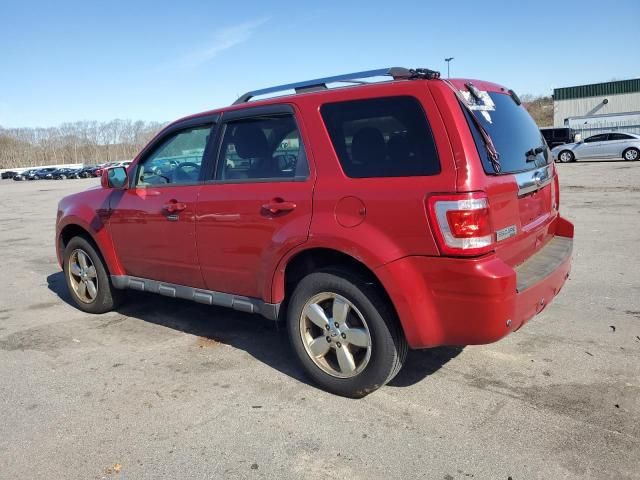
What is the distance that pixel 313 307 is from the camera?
11.7 ft

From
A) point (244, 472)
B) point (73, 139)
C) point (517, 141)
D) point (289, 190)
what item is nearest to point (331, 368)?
point (244, 472)

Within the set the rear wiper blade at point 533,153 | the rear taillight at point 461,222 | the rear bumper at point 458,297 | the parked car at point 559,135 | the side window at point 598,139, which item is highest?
the parked car at point 559,135

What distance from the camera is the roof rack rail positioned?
129 inches

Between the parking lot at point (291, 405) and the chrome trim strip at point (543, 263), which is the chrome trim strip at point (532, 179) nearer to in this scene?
the chrome trim strip at point (543, 263)

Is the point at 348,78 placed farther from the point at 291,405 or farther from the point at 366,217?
the point at 291,405

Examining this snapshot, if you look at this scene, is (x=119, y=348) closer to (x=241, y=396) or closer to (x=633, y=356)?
(x=241, y=396)

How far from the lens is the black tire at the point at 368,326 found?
3.28 meters

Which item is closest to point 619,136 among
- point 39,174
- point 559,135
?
point 559,135

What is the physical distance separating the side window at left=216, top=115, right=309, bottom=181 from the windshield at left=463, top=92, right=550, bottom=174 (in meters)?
1.15

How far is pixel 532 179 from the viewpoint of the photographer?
3.57 meters

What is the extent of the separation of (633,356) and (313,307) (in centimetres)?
237

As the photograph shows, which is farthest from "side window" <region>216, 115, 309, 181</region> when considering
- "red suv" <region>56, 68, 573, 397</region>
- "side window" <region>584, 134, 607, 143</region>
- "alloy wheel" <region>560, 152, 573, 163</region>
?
"alloy wheel" <region>560, 152, 573, 163</region>

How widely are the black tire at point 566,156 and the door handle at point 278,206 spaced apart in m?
27.7

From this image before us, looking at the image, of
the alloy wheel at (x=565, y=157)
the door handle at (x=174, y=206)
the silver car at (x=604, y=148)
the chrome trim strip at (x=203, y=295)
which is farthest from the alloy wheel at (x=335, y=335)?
the alloy wheel at (x=565, y=157)
